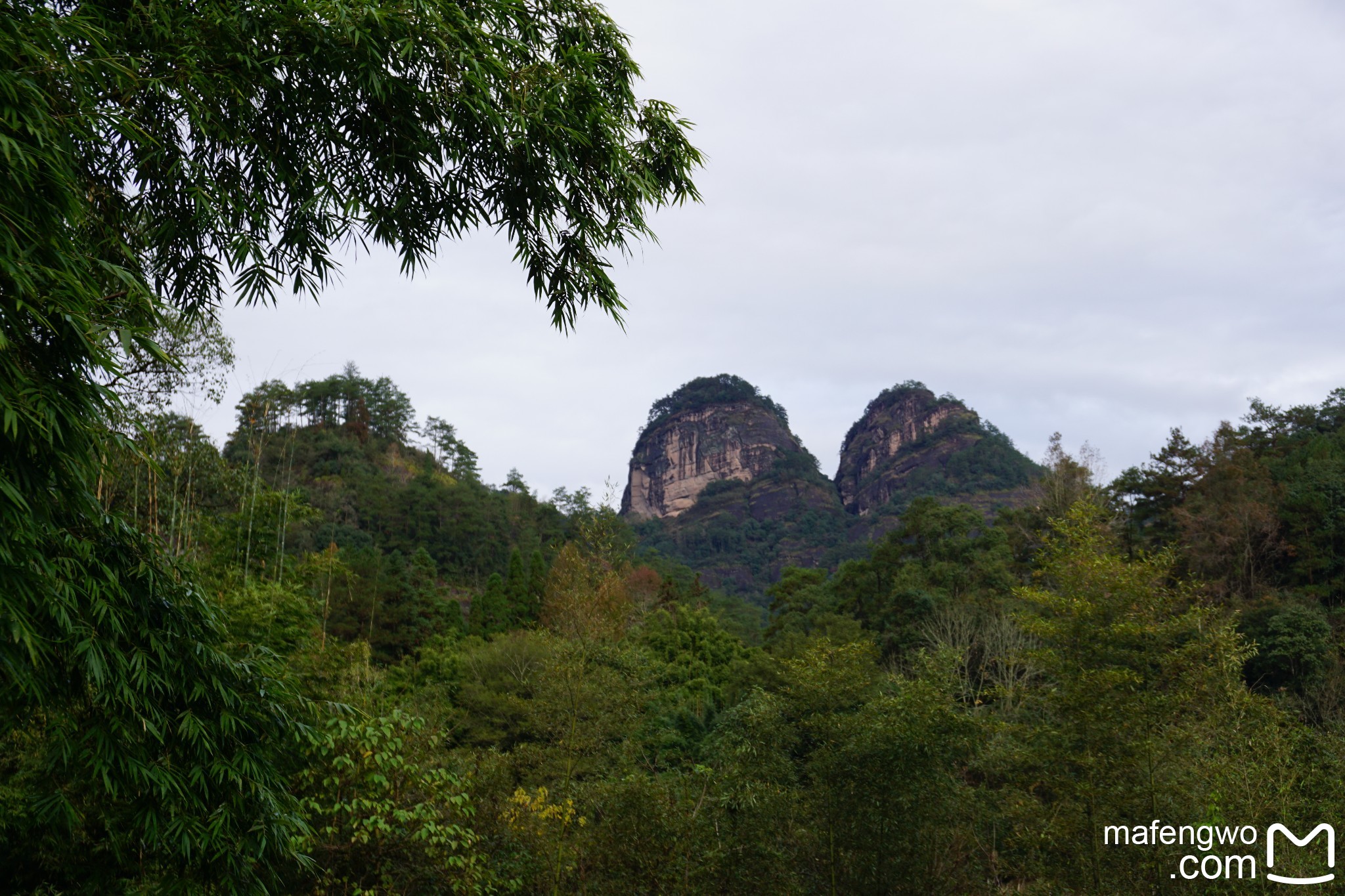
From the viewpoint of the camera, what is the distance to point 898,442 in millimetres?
75250

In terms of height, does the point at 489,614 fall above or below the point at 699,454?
below

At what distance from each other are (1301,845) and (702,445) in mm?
79076

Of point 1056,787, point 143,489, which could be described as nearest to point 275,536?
point 143,489

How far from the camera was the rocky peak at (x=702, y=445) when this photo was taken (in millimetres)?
82375

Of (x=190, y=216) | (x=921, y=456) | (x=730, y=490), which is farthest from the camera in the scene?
(x=730, y=490)

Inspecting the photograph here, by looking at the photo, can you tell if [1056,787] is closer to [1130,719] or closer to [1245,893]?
[1130,719]

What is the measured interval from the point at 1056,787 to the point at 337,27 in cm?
712

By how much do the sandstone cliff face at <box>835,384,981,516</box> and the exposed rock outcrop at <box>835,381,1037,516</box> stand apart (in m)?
0.06

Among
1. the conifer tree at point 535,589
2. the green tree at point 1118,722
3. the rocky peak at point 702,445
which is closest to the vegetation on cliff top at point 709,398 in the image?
the rocky peak at point 702,445

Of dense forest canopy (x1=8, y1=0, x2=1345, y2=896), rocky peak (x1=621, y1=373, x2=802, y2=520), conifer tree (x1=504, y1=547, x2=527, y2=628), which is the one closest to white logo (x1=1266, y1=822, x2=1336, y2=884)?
dense forest canopy (x1=8, y1=0, x2=1345, y2=896)

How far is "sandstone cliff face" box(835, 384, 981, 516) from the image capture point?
68.8 metres

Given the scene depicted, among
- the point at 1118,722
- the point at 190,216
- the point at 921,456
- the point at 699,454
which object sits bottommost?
the point at 1118,722

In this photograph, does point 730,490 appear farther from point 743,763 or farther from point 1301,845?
point 1301,845

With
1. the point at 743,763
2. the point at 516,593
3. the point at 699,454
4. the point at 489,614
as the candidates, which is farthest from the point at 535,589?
the point at 699,454
